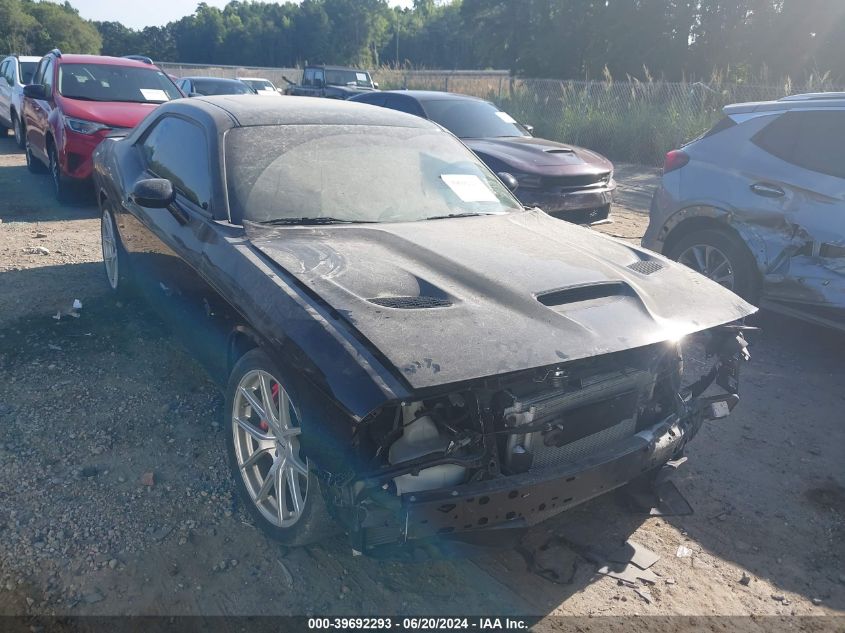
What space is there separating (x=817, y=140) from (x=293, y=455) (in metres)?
4.51

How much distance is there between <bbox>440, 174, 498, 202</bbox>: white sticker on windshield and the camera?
4082 millimetres

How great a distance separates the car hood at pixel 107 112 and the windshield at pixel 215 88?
8675 millimetres

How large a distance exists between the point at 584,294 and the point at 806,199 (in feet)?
9.59

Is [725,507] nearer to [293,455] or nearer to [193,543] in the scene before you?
[293,455]

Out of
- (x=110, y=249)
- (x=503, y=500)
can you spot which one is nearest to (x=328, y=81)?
(x=110, y=249)

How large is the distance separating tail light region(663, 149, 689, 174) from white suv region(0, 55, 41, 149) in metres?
10.9

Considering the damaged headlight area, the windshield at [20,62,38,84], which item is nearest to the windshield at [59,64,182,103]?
the windshield at [20,62,38,84]

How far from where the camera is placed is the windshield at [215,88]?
1725 cm

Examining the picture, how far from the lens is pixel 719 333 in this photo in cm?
320

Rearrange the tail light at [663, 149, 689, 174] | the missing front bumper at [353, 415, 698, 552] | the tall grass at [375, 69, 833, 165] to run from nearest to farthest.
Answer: the missing front bumper at [353, 415, 698, 552] → the tail light at [663, 149, 689, 174] → the tall grass at [375, 69, 833, 165]

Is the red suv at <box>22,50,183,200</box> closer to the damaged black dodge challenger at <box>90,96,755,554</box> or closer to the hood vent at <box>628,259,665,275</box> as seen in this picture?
the damaged black dodge challenger at <box>90,96,755,554</box>

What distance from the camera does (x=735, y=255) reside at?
208 inches

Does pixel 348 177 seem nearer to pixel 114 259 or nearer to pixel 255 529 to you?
pixel 255 529

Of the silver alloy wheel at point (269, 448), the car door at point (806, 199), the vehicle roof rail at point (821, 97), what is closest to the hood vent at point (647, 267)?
the silver alloy wheel at point (269, 448)
